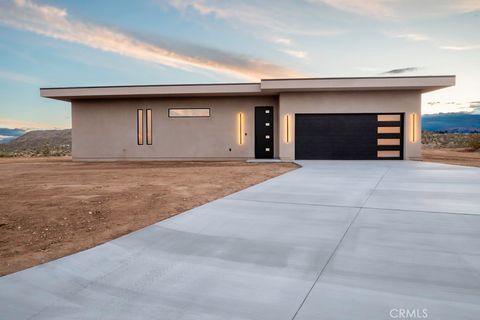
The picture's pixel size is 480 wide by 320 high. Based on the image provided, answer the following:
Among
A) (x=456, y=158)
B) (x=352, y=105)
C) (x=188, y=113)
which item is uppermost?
(x=352, y=105)

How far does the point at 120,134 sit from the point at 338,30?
12110 millimetres

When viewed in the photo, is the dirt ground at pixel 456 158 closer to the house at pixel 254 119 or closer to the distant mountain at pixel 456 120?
the house at pixel 254 119

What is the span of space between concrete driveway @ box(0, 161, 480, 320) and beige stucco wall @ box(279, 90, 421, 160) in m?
10.2

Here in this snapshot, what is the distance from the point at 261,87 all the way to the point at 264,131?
256 centimetres

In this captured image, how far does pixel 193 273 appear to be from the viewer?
235 cm

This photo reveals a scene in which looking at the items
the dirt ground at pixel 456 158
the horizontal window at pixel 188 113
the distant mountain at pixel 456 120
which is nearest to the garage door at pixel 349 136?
the dirt ground at pixel 456 158

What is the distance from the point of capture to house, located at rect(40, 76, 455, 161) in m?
13.6

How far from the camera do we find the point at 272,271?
237 centimetres

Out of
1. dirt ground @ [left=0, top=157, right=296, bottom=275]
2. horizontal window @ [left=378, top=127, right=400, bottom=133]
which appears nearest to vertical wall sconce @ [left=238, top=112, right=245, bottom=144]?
horizontal window @ [left=378, top=127, right=400, bottom=133]

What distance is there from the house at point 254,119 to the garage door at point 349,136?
45 millimetres

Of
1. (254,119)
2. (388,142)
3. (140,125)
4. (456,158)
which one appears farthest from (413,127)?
(140,125)

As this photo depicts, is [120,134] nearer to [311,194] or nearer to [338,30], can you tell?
[338,30]

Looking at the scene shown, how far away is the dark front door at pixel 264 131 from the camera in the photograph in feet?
49.3

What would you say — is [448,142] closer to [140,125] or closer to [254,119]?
[254,119]
